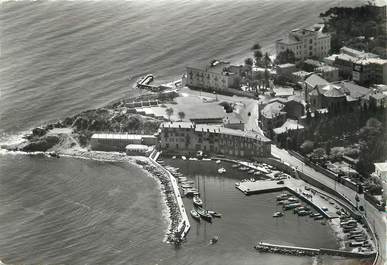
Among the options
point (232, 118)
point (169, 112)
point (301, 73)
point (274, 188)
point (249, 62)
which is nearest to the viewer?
point (274, 188)

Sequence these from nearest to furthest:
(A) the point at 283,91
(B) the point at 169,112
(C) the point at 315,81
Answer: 1. (B) the point at 169,112
2. (C) the point at 315,81
3. (A) the point at 283,91

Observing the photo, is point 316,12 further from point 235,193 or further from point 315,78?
point 235,193

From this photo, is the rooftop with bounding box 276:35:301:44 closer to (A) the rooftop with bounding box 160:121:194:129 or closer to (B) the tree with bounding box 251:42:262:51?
(B) the tree with bounding box 251:42:262:51

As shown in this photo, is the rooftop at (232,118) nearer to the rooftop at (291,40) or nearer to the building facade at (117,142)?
the building facade at (117,142)

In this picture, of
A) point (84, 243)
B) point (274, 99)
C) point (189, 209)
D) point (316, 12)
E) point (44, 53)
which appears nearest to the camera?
point (84, 243)

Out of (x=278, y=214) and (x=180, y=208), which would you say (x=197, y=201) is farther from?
(x=278, y=214)

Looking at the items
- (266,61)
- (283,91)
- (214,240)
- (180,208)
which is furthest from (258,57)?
(214,240)

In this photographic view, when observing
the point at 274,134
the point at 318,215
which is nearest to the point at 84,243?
Answer: the point at 318,215
